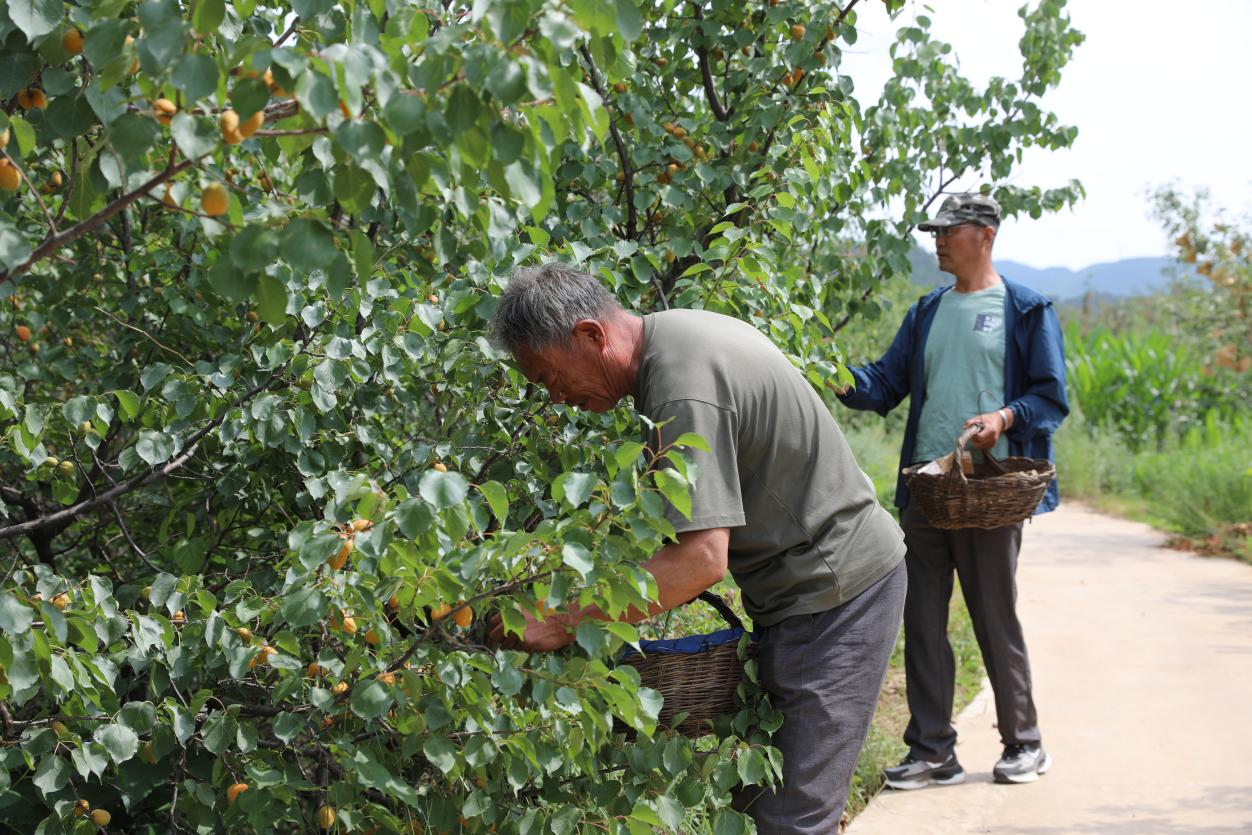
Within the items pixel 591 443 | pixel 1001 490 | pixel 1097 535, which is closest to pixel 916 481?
pixel 1001 490

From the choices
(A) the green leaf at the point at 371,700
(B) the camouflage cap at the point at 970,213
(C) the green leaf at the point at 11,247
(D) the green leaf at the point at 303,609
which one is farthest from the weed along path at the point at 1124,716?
(C) the green leaf at the point at 11,247

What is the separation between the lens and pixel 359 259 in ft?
5.02

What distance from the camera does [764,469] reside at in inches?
99.7

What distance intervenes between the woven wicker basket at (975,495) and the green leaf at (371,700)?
2444 mm

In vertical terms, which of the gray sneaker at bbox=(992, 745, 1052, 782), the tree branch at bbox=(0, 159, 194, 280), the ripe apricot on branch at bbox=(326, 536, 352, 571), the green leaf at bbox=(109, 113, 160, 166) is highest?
the green leaf at bbox=(109, 113, 160, 166)

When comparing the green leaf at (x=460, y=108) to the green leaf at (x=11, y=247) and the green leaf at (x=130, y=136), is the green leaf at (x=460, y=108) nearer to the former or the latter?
the green leaf at (x=130, y=136)

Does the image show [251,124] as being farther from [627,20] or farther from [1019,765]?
[1019,765]

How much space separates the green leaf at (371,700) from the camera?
2.05 m

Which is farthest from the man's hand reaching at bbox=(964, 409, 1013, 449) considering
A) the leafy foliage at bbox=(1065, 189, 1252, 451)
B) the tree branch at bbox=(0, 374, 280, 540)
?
the leafy foliage at bbox=(1065, 189, 1252, 451)

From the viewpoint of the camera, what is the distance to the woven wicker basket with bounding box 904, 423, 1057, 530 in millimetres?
4012

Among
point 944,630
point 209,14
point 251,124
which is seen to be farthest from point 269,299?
point 944,630

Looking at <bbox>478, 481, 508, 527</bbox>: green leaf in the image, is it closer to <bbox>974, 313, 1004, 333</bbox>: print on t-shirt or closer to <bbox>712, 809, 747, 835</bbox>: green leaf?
<bbox>712, 809, 747, 835</bbox>: green leaf

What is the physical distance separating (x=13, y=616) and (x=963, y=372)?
3322mm

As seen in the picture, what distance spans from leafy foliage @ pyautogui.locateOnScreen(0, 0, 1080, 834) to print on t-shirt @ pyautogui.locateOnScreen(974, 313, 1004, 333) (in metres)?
0.75
